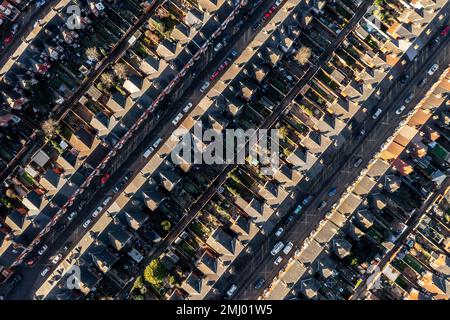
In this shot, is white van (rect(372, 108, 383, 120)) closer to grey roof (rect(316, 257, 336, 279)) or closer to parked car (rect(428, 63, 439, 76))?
parked car (rect(428, 63, 439, 76))

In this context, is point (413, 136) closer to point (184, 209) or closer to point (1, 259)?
point (184, 209)

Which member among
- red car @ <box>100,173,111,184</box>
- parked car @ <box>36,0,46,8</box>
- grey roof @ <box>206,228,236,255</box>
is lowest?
red car @ <box>100,173,111,184</box>

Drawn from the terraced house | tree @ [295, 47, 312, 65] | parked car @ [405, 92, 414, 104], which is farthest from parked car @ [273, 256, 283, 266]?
parked car @ [405, 92, 414, 104]

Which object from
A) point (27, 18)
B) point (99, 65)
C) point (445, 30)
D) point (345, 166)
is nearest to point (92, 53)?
point (99, 65)

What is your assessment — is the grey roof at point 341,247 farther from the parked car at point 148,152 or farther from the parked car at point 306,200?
the parked car at point 148,152

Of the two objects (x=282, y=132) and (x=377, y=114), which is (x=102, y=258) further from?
(x=377, y=114)

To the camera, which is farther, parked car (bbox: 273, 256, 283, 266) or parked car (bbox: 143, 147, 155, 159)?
parked car (bbox: 273, 256, 283, 266)

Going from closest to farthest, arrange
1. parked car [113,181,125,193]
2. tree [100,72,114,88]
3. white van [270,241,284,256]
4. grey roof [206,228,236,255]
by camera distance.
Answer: grey roof [206,228,236,255] < tree [100,72,114,88] < parked car [113,181,125,193] < white van [270,241,284,256]
